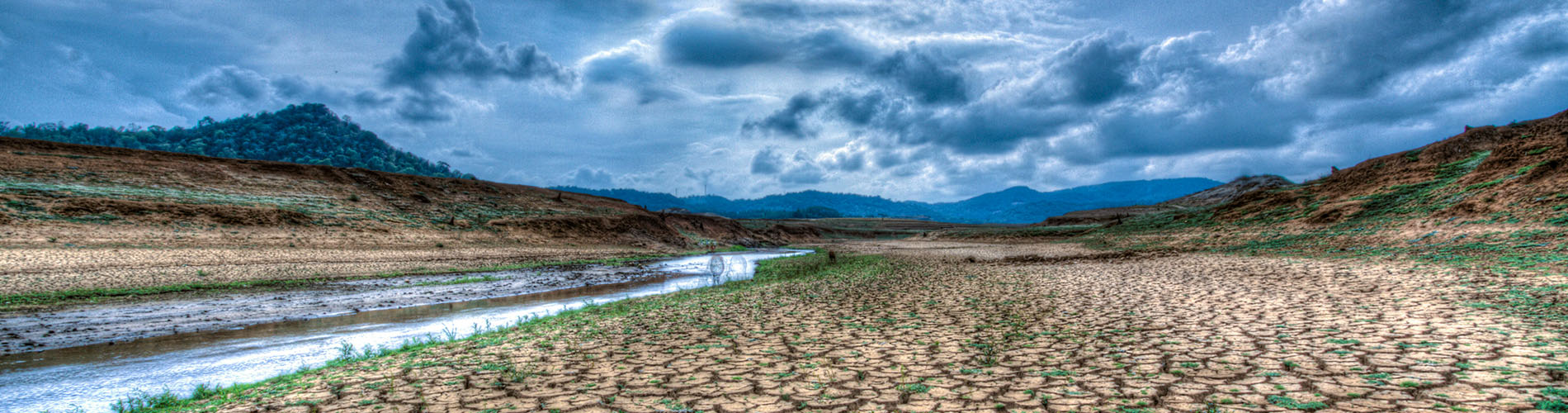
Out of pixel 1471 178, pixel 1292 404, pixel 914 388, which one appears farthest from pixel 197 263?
pixel 1471 178

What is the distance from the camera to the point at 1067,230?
59188mm

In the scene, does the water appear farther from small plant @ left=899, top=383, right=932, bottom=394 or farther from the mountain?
the mountain

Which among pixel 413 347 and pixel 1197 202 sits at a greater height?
pixel 1197 202

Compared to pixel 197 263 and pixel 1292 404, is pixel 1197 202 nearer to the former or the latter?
pixel 1292 404

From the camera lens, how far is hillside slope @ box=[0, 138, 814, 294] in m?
19.3

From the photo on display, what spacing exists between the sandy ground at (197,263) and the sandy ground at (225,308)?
278cm

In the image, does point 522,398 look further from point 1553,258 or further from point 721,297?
point 1553,258

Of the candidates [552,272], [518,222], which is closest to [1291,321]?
[552,272]

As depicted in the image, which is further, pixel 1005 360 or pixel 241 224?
pixel 241 224

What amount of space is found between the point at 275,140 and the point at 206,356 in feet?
552

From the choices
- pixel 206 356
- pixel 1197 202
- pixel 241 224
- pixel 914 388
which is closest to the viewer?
pixel 914 388

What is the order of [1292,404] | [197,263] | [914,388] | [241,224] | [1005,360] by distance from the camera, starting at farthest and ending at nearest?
1. [241,224]
2. [197,263]
3. [1005,360]
4. [914,388]
5. [1292,404]

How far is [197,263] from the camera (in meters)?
20.0

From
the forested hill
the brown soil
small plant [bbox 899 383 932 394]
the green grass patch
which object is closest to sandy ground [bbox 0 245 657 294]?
the green grass patch
